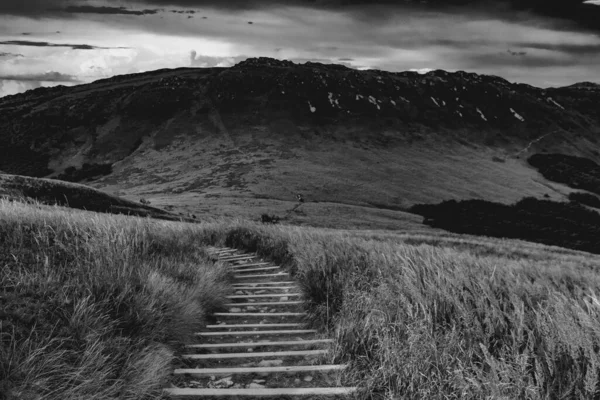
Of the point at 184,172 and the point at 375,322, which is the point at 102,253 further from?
the point at 184,172

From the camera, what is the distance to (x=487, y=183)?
111 m

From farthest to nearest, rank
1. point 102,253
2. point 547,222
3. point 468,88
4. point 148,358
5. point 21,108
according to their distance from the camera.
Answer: point 468,88 < point 21,108 < point 547,222 < point 102,253 < point 148,358

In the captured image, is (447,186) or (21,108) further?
(21,108)

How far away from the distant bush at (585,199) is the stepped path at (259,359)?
4904 inches

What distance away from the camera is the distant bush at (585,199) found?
368 feet

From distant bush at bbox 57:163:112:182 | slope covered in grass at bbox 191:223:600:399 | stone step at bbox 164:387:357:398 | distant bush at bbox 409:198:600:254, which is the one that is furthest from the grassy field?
distant bush at bbox 57:163:112:182

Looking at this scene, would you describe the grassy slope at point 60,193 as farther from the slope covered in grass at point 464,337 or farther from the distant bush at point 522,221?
the distant bush at point 522,221

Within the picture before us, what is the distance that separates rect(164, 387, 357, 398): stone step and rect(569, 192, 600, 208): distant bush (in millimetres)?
126788

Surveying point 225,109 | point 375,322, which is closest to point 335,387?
point 375,322

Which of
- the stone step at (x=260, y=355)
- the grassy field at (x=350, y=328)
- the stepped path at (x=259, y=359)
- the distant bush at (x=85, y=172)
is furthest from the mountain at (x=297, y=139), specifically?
the stone step at (x=260, y=355)

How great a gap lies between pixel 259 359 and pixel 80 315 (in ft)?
6.50

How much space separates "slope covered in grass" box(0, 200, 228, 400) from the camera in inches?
138

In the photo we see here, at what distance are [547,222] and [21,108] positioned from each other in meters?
163

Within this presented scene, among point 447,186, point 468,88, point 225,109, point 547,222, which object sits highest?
point 468,88
